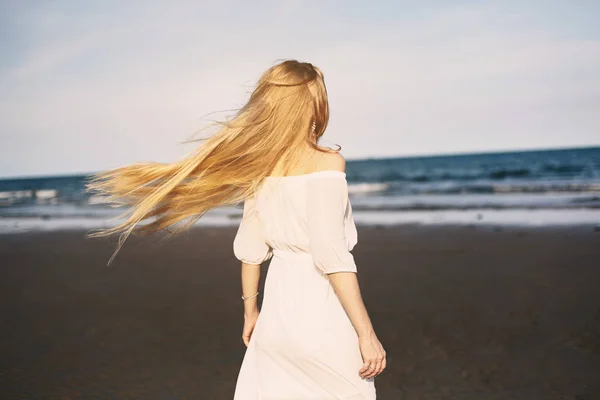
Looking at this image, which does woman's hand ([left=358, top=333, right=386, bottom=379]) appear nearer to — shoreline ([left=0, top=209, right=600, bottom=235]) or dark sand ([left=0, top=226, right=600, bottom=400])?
dark sand ([left=0, top=226, right=600, bottom=400])

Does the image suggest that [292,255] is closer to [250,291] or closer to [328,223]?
[328,223]

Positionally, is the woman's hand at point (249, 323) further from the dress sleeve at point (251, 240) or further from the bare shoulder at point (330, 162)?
the bare shoulder at point (330, 162)

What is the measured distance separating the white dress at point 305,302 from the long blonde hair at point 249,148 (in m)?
0.11

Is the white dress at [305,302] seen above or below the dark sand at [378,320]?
above

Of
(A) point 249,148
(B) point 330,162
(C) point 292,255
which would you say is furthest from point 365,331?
(A) point 249,148

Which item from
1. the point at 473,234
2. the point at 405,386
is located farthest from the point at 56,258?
the point at 405,386

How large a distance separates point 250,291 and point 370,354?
26.1 inches

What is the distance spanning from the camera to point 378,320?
255 inches

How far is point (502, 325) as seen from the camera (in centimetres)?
611

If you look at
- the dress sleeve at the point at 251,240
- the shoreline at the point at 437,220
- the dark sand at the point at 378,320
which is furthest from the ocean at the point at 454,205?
the dress sleeve at the point at 251,240

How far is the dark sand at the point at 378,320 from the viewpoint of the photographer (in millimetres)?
4754

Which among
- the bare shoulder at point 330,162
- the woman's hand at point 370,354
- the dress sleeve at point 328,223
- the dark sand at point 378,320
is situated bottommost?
the dark sand at point 378,320

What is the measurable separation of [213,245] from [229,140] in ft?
33.1

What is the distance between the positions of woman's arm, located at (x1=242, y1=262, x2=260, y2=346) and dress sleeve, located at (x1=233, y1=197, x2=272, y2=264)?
6cm
